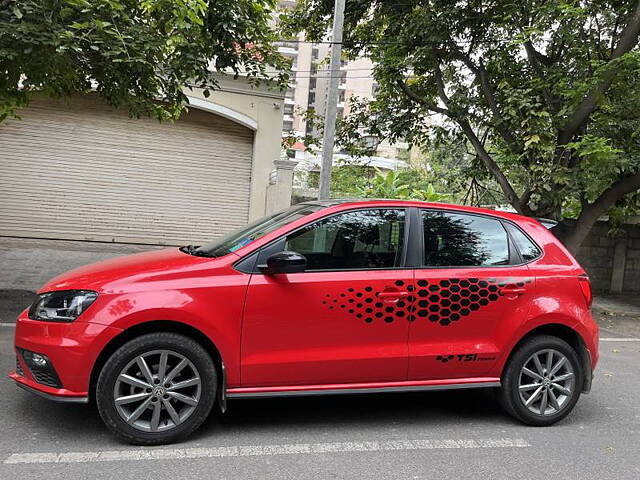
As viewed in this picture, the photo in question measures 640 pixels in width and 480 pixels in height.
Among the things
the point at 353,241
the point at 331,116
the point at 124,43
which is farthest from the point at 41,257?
the point at 353,241

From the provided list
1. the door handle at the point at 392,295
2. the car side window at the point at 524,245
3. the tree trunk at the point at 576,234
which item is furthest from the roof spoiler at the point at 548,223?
the tree trunk at the point at 576,234

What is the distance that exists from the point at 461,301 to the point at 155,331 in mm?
2134

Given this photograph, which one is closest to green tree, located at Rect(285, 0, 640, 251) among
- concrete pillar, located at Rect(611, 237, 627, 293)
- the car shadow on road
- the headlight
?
concrete pillar, located at Rect(611, 237, 627, 293)

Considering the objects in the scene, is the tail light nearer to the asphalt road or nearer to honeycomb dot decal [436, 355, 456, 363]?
the asphalt road

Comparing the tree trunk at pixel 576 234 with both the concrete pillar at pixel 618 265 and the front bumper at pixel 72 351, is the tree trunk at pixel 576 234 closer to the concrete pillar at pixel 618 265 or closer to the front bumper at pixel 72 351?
the concrete pillar at pixel 618 265

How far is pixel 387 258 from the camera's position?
4.11 metres

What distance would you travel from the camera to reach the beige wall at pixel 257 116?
1381cm

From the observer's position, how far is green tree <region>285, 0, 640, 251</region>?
9.04 meters

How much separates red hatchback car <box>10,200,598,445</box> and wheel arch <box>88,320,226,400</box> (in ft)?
0.04

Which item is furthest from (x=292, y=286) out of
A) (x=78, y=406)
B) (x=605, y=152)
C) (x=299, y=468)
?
(x=605, y=152)

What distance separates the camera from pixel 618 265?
1298 cm

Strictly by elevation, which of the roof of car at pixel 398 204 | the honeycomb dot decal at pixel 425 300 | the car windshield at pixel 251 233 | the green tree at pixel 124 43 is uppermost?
the green tree at pixel 124 43

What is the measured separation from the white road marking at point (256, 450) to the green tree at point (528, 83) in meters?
6.06

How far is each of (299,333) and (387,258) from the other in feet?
2.81
